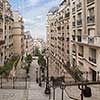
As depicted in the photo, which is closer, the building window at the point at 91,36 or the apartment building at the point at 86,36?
the apartment building at the point at 86,36

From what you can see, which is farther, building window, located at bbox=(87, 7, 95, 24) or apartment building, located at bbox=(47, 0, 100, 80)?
Result: building window, located at bbox=(87, 7, 95, 24)

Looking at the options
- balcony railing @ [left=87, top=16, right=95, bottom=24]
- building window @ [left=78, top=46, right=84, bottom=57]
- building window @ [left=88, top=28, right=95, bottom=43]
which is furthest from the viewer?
building window @ [left=78, top=46, right=84, bottom=57]

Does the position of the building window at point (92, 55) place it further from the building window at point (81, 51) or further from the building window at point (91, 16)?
the building window at point (81, 51)

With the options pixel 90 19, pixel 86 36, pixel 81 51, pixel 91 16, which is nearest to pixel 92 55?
pixel 86 36

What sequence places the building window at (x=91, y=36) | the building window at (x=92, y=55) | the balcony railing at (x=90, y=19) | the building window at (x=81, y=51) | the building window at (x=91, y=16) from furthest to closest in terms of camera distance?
the building window at (x=81, y=51) → the building window at (x=92, y=55) → the building window at (x=91, y=16) → the balcony railing at (x=90, y=19) → the building window at (x=91, y=36)

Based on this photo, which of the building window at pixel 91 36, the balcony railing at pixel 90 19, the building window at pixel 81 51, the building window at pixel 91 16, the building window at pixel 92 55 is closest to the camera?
the building window at pixel 91 36

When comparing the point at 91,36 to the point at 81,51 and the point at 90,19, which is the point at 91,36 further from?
the point at 81,51

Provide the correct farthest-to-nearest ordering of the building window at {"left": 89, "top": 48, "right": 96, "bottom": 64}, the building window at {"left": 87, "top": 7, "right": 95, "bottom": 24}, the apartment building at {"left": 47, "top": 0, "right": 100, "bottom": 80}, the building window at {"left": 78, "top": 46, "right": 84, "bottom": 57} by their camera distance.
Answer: the building window at {"left": 78, "top": 46, "right": 84, "bottom": 57} → the building window at {"left": 89, "top": 48, "right": 96, "bottom": 64} → the building window at {"left": 87, "top": 7, "right": 95, "bottom": 24} → the apartment building at {"left": 47, "top": 0, "right": 100, "bottom": 80}

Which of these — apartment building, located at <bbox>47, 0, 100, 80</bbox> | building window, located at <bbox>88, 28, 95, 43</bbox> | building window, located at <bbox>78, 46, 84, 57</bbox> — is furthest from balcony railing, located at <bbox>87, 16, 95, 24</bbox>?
building window, located at <bbox>78, 46, 84, 57</bbox>

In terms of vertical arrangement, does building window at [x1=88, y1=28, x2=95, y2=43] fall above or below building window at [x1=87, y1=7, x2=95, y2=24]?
below

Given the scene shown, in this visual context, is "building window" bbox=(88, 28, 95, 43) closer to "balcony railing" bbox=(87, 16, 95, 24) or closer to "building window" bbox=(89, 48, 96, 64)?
"balcony railing" bbox=(87, 16, 95, 24)

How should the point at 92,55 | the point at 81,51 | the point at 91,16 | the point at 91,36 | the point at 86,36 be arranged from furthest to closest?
1. the point at 81,51
2. the point at 86,36
3. the point at 92,55
4. the point at 91,16
5. the point at 91,36

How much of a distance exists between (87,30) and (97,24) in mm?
4515

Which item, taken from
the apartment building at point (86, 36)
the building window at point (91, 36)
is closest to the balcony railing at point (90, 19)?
the apartment building at point (86, 36)
